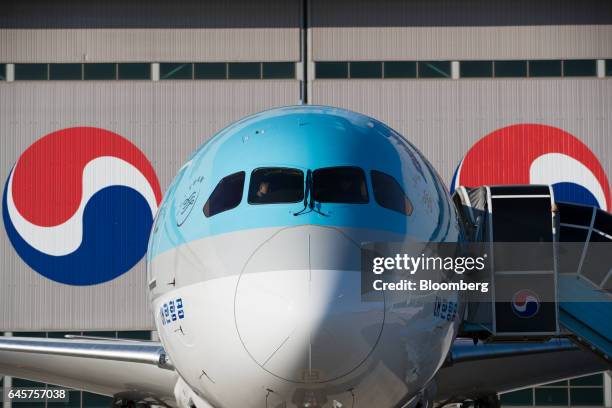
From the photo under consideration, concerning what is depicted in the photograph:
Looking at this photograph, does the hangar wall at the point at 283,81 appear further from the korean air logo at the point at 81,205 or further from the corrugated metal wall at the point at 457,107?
the korean air logo at the point at 81,205

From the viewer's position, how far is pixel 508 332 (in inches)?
389

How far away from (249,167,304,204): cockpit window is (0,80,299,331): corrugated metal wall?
1601 cm

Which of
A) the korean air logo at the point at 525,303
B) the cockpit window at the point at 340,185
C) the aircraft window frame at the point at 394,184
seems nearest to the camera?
the cockpit window at the point at 340,185

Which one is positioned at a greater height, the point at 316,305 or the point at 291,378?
the point at 316,305

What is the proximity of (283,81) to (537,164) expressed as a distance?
6.47 meters

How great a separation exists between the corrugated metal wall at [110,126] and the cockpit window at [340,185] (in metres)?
16.1

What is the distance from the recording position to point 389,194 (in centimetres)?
816

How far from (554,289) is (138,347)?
5.17 metres

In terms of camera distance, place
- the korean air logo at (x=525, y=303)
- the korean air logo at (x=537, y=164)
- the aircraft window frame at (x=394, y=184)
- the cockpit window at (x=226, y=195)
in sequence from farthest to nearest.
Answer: the korean air logo at (x=537, y=164) < the korean air logo at (x=525, y=303) < the cockpit window at (x=226, y=195) < the aircraft window frame at (x=394, y=184)

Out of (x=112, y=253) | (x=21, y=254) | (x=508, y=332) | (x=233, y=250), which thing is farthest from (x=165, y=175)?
(x=233, y=250)

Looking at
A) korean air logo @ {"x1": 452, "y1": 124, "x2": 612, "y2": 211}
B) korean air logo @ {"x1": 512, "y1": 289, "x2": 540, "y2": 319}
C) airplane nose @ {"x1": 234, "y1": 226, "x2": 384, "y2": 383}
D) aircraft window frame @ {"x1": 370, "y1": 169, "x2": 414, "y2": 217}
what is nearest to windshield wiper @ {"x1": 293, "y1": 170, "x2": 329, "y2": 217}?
airplane nose @ {"x1": 234, "y1": 226, "x2": 384, "y2": 383}

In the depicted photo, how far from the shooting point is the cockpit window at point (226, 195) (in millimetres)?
8141

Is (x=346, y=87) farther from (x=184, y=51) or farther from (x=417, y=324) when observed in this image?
(x=417, y=324)

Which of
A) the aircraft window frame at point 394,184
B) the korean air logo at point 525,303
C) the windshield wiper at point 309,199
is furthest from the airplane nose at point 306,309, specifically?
the korean air logo at point 525,303
